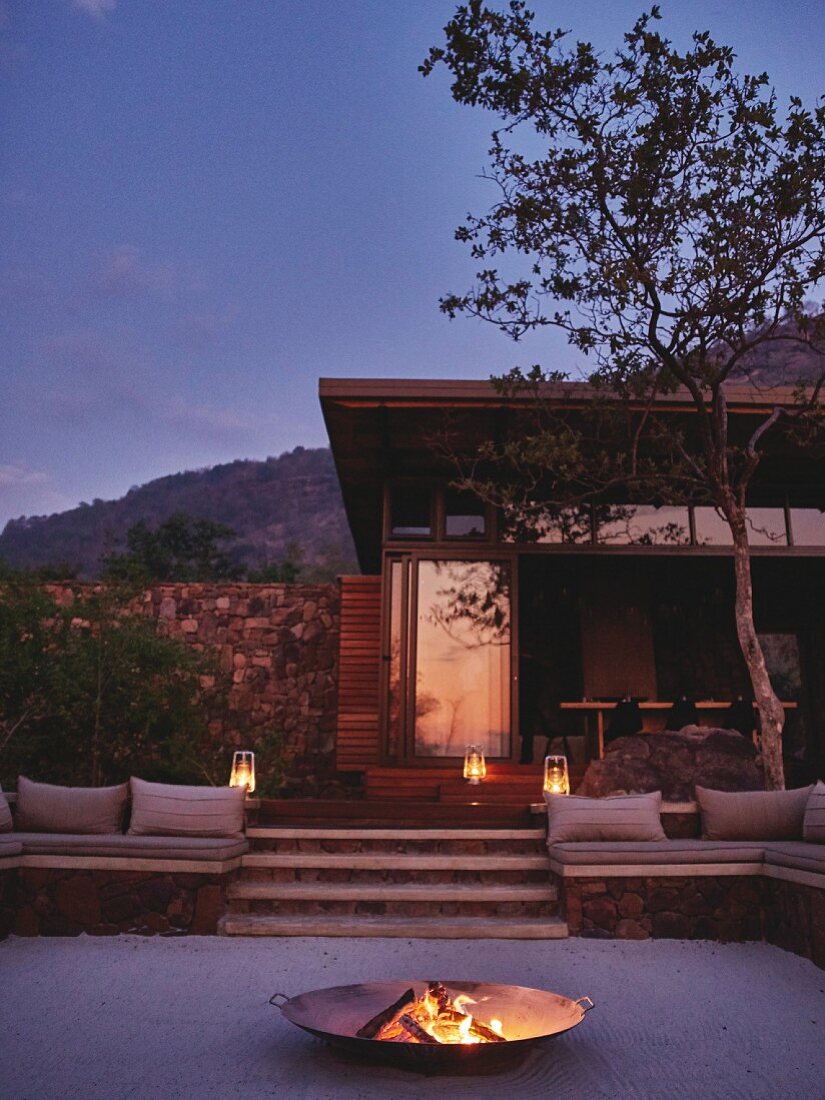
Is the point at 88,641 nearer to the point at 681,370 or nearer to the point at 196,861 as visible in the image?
the point at 196,861

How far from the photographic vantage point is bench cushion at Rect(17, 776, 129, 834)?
5488 millimetres

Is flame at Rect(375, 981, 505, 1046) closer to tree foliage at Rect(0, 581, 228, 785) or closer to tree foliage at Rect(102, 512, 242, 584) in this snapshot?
tree foliage at Rect(0, 581, 228, 785)

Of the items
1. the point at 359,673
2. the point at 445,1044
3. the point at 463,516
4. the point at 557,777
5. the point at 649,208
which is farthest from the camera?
the point at 359,673

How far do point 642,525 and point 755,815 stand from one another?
4091 mm

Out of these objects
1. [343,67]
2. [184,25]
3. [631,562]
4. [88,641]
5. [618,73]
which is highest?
[184,25]

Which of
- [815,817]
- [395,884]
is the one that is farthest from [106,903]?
[815,817]

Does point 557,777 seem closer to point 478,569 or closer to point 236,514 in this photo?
point 478,569

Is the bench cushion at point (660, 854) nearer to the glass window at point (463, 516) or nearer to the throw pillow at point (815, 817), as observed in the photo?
the throw pillow at point (815, 817)

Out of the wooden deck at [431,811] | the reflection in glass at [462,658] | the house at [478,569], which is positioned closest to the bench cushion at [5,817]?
the wooden deck at [431,811]

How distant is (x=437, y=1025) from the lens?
3043 mm

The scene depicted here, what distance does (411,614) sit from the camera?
8.69 meters

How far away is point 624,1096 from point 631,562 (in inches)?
305

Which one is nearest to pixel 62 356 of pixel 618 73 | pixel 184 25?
pixel 184 25

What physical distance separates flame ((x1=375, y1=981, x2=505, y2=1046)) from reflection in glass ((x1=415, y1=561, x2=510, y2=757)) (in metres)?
5.21
